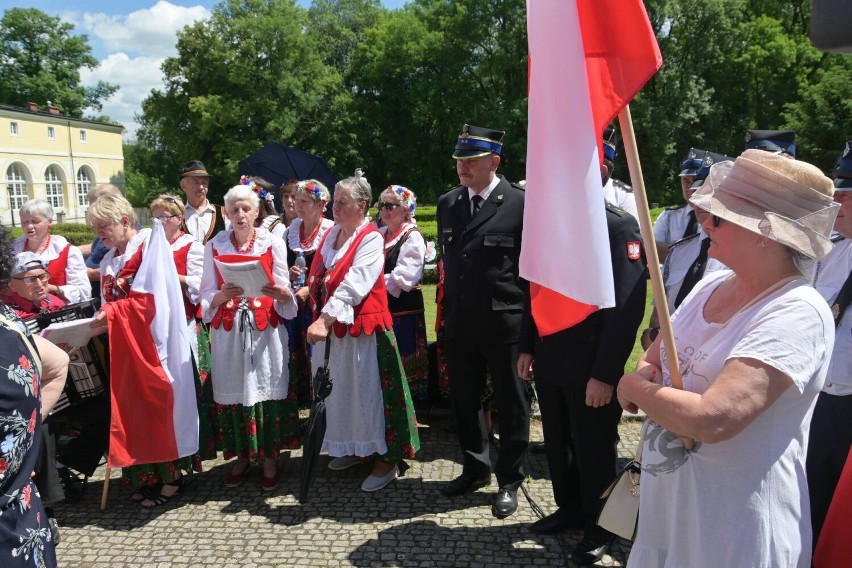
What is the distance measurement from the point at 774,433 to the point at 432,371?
435 cm

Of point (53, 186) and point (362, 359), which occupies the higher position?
point (53, 186)

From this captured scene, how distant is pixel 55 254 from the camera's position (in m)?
5.10

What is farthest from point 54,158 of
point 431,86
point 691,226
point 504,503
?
point 691,226

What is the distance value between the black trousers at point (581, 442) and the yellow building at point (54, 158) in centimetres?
4527

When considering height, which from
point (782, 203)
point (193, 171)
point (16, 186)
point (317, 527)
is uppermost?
point (16, 186)

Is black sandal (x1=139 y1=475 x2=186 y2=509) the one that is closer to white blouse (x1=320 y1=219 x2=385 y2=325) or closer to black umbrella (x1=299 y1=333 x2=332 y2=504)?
black umbrella (x1=299 y1=333 x2=332 y2=504)

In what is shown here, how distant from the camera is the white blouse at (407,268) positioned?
516 cm

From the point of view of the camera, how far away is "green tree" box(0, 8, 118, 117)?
53.6m

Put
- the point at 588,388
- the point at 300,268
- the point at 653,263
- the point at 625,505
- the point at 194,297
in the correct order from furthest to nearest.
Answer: the point at 300,268, the point at 194,297, the point at 588,388, the point at 625,505, the point at 653,263

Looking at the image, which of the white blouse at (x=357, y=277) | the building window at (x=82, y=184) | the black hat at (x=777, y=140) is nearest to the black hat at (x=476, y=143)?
the white blouse at (x=357, y=277)

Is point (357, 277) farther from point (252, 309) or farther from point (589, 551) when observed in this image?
point (589, 551)

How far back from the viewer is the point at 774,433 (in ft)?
5.81

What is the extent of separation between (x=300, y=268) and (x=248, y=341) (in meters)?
1.34

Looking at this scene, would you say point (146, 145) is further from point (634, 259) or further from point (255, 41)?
point (634, 259)
